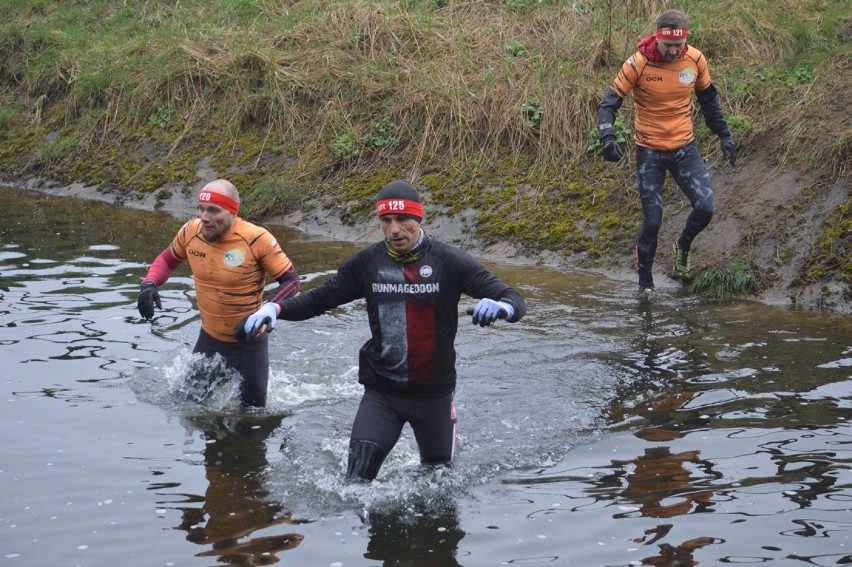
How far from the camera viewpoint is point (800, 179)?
39.7 ft

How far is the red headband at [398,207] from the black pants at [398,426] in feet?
3.71

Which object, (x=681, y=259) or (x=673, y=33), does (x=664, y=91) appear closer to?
(x=673, y=33)

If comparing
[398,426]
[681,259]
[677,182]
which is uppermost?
[677,182]

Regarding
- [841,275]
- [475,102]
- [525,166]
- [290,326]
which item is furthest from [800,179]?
[290,326]

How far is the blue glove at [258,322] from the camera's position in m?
6.71

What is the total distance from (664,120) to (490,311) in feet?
17.6

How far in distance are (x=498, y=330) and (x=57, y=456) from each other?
4599mm

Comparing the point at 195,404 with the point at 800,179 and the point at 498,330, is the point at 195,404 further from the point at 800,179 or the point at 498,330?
the point at 800,179

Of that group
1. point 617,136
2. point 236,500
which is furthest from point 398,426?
point 617,136

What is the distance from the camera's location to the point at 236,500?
265 inches

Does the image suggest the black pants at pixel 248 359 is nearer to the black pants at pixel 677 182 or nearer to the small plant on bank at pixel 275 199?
the black pants at pixel 677 182

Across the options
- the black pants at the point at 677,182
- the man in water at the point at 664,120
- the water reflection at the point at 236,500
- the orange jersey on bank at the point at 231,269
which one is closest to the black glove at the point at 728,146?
the man in water at the point at 664,120

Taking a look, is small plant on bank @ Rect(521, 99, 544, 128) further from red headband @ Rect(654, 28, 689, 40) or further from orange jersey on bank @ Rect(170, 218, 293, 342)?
orange jersey on bank @ Rect(170, 218, 293, 342)

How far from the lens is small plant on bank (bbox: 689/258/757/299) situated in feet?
36.9
